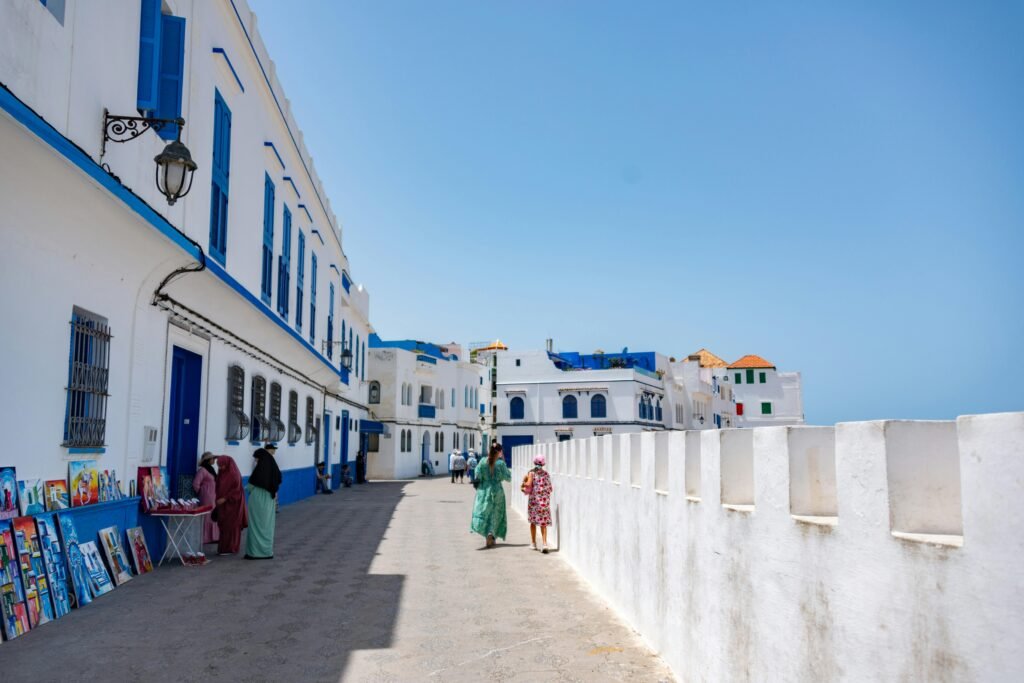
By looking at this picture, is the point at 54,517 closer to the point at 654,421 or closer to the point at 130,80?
the point at 130,80

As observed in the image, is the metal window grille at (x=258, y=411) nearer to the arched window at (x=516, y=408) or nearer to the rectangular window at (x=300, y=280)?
the rectangular window at (x=300, y=280)

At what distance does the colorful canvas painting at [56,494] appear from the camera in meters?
7.24

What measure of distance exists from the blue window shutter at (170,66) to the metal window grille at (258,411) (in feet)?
24.7

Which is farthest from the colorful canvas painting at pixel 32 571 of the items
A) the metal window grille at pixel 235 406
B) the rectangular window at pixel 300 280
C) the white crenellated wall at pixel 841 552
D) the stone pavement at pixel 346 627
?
the rectangular window at pixel 300 280

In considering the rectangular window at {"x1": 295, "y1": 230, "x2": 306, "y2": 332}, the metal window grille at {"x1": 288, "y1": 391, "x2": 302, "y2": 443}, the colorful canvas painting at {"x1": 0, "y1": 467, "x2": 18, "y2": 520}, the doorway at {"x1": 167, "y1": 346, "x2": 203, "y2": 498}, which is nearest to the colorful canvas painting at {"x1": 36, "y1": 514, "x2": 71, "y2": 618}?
the colorful canvas painting at {"x1": 0, "y1": 467, "x2": 18, "y2": 520}

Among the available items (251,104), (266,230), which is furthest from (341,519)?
(251,104)

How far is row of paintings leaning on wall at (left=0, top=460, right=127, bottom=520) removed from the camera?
6531mm

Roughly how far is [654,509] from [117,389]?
6145 millimetres

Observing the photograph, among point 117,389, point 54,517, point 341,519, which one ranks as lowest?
point 341,519

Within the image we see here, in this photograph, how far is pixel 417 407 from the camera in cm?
4341

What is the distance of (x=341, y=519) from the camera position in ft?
54.3

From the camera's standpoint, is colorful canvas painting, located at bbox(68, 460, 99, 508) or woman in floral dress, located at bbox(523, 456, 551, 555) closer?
colorful canvas painting, located at bbox(68, 460, 99, 508)

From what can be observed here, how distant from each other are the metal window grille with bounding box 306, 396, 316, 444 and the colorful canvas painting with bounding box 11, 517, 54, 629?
15934mm

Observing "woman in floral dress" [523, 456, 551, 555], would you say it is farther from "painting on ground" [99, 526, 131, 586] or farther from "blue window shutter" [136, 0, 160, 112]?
"blue window shutter" [136, 0, 160, 112]
